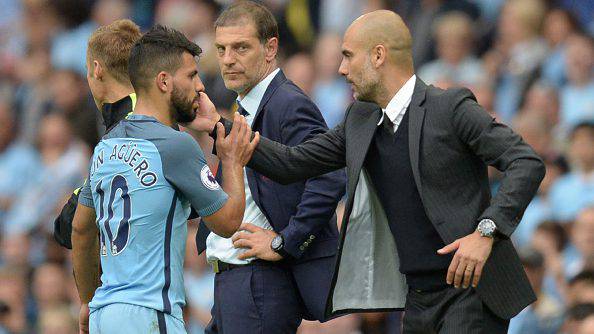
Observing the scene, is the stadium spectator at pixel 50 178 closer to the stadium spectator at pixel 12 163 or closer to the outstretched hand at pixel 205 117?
the stadium spectator at pixel 12 163

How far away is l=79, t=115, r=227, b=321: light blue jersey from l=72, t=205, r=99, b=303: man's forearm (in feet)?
1.01

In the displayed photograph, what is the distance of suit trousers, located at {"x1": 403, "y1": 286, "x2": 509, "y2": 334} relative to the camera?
5789mm

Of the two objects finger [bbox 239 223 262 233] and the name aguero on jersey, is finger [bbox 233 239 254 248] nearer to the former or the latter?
finger [bbox 239 223 262 233]

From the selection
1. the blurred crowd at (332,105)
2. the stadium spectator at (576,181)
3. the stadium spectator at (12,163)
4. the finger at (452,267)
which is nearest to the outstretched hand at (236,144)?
the finger at (452,267)

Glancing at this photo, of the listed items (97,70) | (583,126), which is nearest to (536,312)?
(583,126)

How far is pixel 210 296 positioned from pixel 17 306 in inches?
69.8

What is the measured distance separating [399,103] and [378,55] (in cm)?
23

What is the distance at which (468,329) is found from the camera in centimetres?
578

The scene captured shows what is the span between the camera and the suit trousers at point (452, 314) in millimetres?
5789

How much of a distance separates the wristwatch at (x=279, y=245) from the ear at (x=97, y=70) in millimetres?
1058

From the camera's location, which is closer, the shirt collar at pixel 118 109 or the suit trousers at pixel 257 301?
the shirt collar at pixel 118 109

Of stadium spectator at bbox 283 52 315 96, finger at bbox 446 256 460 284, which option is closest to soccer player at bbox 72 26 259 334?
finger at bbox 446 256 460 284

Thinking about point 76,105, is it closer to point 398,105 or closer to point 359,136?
point 359,136

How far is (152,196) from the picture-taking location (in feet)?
17.7
